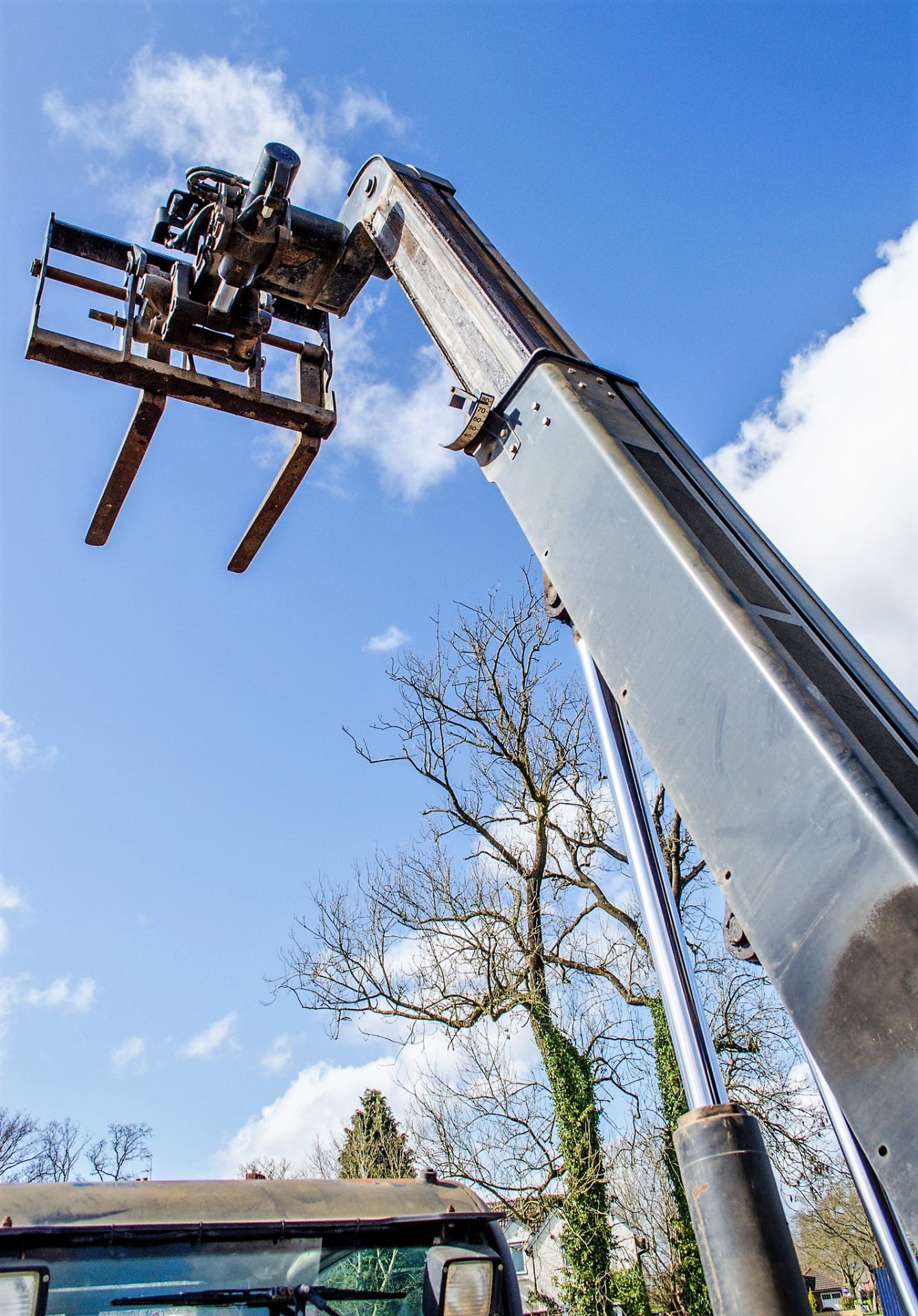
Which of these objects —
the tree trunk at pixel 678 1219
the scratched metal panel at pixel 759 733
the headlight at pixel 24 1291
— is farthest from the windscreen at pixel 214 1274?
the tree trunk at pixel 678 1219

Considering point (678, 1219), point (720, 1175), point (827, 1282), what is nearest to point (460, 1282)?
point (720, 1175)

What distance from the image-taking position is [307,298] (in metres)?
3.63

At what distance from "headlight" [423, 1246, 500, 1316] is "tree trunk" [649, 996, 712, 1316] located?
8.94 meters

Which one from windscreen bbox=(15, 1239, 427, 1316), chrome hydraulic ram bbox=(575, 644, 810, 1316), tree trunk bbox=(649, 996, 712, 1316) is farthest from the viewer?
tree trunk bbox=(649, 996, 712, 1316)

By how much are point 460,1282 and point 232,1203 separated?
79cm

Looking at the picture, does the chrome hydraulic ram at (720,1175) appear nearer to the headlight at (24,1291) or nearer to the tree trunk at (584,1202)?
the headlight at (24,1291)

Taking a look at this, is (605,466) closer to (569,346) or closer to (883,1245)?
(569,346)

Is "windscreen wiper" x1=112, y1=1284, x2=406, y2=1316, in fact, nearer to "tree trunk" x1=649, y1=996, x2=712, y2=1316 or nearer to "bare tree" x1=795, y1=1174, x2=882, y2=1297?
"tree trunk" x1=649, y1=996, x2=712, y2=1316

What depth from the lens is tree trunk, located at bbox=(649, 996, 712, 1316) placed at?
11.7 m

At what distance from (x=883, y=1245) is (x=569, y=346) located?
2019 mm

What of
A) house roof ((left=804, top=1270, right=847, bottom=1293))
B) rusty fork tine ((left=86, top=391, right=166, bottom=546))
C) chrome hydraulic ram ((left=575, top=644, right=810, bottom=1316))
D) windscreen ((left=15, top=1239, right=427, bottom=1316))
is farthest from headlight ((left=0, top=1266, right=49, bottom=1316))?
house roof ((left=804, top=1270, right=847, bottom=1293))

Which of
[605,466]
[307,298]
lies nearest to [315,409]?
[307,298]

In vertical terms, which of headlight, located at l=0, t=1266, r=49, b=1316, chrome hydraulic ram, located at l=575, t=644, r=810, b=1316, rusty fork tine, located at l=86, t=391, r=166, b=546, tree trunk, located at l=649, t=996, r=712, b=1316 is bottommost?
chrome hydraulic ram, located at l=575, t=644, r=810, b=1316

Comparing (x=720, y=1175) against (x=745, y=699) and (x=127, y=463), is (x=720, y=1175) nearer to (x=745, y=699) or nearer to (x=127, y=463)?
(x=745, y=699)
